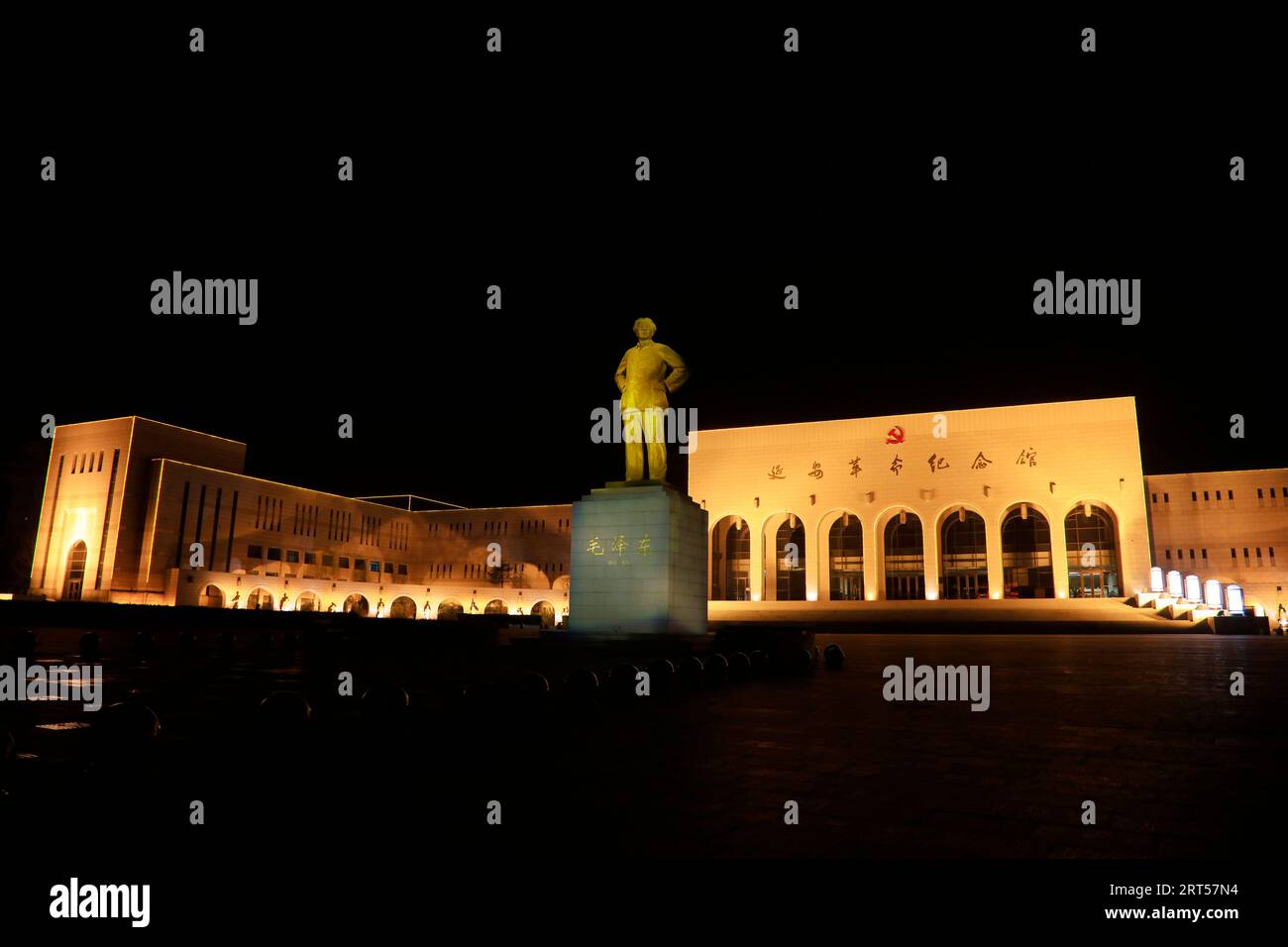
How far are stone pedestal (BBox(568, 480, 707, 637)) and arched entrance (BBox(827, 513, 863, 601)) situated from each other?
34799 millimetres

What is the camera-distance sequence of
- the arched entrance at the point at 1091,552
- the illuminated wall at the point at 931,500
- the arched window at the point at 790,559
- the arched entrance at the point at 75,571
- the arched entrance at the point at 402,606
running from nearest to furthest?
the illuminated wall at the point at 931,500 → the arched entrance at the point at 1091,552 → the arched entrance at the point at 75,571 → the arched window at the point at 790,559 → the arched entrance at the point at 402,606

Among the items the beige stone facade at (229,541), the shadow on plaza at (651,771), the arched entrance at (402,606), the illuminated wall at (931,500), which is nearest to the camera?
the shadow on plaza at (651,771)

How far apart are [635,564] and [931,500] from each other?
3376cm

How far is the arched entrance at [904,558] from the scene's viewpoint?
45.5 metres

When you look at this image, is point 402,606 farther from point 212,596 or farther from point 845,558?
point 845,558

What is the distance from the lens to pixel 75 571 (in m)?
48.3

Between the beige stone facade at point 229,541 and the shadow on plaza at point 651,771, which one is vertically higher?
the beige stone facade at point 229,541

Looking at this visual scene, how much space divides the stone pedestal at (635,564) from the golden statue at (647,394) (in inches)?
21.6

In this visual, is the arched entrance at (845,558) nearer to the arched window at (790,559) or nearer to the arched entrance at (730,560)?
the arched window at (790,559)

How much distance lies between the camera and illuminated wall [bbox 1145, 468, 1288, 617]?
144ft

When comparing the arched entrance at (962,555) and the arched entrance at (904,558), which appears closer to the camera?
the arched entrance at (962,555)

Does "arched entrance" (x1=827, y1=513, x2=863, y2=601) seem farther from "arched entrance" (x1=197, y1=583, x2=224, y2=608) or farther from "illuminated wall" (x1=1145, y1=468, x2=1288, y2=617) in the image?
"arched entrance" (x1=197, y1=583, x2=224, y2=608)

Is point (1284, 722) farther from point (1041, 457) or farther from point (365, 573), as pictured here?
point (365, 573)

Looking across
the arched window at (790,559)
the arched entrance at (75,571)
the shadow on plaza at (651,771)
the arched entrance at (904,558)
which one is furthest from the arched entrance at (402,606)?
the shadow on plaza at (651,771)
